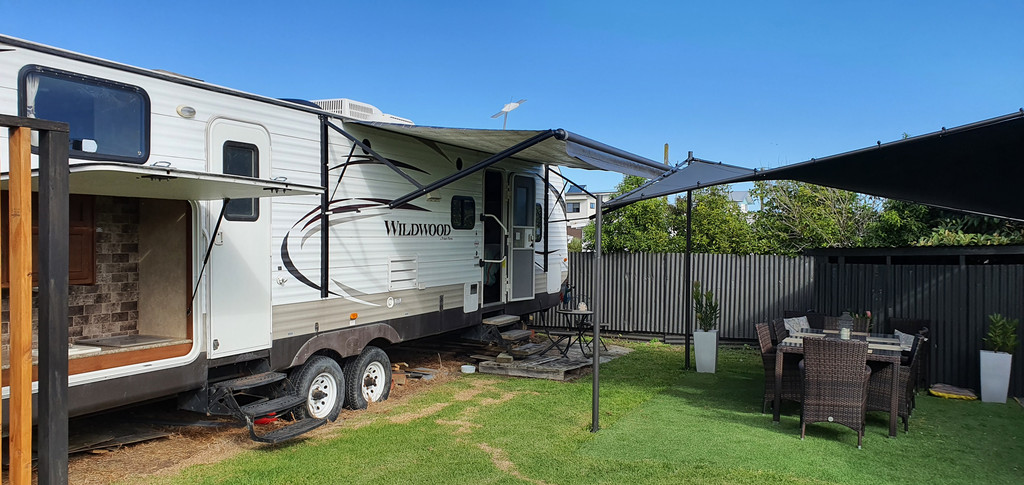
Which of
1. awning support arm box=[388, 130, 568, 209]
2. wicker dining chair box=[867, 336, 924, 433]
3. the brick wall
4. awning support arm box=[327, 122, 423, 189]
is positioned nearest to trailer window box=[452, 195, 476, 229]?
awning support arm box=[388, 130, 568, 209]

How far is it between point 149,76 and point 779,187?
45.7 ft

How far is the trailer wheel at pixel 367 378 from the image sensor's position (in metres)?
7.14

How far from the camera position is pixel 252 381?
5809 millimetres

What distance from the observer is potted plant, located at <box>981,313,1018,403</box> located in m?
7.59

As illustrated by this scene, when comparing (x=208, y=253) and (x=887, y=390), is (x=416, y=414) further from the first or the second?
(x=887, y=390)

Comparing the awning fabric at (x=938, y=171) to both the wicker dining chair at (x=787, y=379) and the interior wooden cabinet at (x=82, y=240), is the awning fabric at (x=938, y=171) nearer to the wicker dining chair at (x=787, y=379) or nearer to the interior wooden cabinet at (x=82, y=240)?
the wicker dining chair at (x=787, y=379)

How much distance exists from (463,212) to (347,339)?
258 cm

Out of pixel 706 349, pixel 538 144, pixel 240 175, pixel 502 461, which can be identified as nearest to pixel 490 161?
pixel 538 144

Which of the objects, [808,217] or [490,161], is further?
[808,217]

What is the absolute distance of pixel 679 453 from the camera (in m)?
A: 5.39

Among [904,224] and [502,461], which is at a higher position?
[904,224]

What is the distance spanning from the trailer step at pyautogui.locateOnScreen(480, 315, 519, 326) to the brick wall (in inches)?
172

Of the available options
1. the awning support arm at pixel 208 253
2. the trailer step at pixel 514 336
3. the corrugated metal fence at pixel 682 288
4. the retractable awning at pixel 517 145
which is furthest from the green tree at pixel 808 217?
the awning support arm at pixel 208 253

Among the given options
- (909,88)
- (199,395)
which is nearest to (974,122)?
(199,395)
